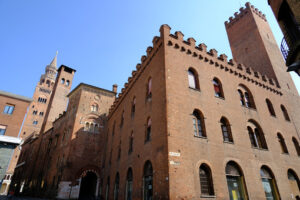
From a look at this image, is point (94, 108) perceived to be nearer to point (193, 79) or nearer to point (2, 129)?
point (2, 129)

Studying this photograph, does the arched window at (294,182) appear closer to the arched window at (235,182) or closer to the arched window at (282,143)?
the arched window at (282,143)

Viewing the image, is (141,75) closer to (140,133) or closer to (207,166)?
(140,133)

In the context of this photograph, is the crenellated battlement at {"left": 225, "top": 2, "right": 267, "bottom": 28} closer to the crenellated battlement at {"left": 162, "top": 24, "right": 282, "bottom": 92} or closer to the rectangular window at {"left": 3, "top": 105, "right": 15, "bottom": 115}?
the crenellated battlement at {"left": 162, "top": 24, "right": 282, "bottom": 92}

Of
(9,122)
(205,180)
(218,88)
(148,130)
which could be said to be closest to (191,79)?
(218,88)

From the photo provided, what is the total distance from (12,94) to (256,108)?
23402 millimetres

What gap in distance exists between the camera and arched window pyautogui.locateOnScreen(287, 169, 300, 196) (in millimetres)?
13094

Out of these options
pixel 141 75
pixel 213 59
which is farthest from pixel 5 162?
pixel 213 59

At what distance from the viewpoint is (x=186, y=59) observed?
12945 mm

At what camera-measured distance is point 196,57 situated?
13.6 m

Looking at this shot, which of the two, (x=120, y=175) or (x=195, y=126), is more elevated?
(x=195, y=126)

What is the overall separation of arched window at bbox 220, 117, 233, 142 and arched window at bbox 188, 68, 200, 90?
9.04 ft

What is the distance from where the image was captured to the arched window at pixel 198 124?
1092 centimetres

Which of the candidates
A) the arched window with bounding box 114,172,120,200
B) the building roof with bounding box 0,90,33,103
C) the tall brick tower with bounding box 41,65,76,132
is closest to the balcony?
the arched window with bounding box 114,172,120,200

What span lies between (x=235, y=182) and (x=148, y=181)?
16.2 ft
